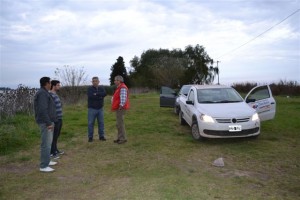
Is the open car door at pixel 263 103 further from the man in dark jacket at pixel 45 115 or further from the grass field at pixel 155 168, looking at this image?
the man in dark jacket at pixel 45 115

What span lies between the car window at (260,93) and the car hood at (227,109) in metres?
0.90

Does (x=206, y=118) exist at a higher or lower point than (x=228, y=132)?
higher

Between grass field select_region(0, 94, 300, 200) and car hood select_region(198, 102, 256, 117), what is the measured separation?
2.63ft

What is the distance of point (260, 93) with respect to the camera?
994 cm

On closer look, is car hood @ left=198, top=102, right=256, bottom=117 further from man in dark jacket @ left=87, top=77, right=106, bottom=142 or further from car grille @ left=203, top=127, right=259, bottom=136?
man in dark jacket @ left=87, top=77, right=106, bottom=142

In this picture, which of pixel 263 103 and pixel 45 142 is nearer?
pixel 45 142

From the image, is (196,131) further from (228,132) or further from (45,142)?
(45,142)

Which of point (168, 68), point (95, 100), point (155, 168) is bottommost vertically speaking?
point (155, 168)

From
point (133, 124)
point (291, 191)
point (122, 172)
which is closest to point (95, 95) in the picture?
point (122, 172)

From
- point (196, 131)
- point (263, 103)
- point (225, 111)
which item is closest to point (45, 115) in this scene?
point (196, 131)

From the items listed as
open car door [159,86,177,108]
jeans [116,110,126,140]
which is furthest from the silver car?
open car door [159,86,177,108]

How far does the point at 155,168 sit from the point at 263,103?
487 centimetres

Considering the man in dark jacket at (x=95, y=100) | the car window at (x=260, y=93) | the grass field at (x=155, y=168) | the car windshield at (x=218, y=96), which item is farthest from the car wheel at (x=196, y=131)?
the man in dark jacket at (x=95, y=100)

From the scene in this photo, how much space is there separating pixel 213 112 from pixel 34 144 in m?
4.98
